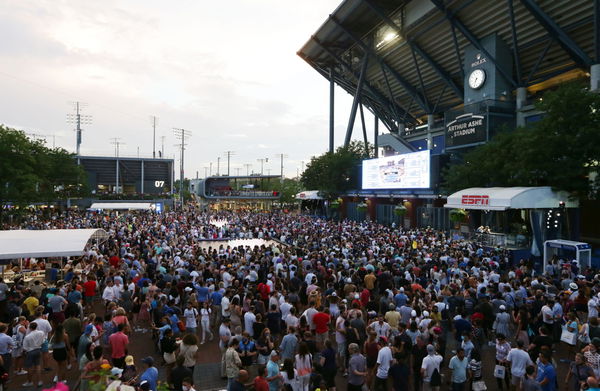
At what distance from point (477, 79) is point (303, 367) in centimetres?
3609

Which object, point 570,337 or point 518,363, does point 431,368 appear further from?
point 570,337

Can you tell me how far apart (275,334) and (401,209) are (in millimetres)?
25604

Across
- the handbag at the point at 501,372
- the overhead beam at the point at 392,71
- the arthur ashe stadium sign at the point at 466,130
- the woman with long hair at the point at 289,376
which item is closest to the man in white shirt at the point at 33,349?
the woman with long hair at the point at 289,376

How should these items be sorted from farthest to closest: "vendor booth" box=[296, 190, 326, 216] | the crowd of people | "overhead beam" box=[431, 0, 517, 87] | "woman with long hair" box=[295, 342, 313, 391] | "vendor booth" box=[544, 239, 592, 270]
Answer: "vendor booth" box=[296, 190, 326, 216] < "overhead beam" box=[431, 0, 517, 87] < "vendor booth" box=[544, 239, 592, 270] < the crowd of people < "woman with long hair" box=[295, 342, 313, 391]

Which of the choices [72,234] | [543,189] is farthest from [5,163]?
[543,189]

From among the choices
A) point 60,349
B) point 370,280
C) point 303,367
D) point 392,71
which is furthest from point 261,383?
point 392,71

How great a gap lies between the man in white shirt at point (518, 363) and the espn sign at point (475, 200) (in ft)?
50.1

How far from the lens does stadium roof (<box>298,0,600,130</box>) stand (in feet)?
91.7

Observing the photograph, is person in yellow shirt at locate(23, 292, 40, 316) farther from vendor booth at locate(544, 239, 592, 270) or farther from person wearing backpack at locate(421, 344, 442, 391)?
vendor booth at locate(544, 239, 592, 270)

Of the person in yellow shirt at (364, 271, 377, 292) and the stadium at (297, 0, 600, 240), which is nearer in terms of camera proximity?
the person in yellow shirt at (364, 271, 377, 292)

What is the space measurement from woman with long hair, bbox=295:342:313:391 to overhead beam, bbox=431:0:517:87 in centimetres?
3408

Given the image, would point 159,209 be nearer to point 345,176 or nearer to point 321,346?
point 345,176

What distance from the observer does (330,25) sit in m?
43.9

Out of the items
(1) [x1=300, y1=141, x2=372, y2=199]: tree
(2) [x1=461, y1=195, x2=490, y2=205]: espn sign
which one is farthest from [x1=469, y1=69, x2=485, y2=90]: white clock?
(2) [x1=461, y1=195, x2=490, y2=205]: espn sign
